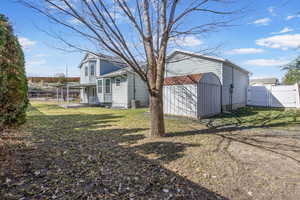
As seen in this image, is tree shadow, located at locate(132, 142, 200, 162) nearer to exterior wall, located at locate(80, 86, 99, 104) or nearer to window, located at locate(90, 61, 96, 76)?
exterior wall, located at locate(80, 86, 99, 104)

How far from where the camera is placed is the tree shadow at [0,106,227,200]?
2.44 m

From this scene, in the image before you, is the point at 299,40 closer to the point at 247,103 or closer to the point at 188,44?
the point at 247,103

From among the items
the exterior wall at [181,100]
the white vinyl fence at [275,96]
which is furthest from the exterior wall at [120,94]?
the white vinyl fence at [275,96]

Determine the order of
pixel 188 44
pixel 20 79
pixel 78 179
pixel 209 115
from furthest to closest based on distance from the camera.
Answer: pixel 209 115
pixel 188 44
pixel 20 79
pixel 78 179

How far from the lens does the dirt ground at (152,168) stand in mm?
2482

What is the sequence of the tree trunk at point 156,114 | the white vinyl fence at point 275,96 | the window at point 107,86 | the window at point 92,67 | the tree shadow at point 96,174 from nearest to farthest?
the tree shadow at point 96,174 → the tree trunk at point 156,114 → the white vinyl fence at point 275,96 → the window at point 107,86 → the window at point 92,67

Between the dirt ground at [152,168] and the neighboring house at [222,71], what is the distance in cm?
715

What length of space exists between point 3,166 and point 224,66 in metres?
12.4

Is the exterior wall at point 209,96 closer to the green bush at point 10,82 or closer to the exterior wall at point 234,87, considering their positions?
the exterior wall at point 234,87

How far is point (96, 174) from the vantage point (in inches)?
118

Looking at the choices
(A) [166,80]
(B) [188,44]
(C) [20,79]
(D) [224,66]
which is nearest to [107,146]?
(C) [20,79]

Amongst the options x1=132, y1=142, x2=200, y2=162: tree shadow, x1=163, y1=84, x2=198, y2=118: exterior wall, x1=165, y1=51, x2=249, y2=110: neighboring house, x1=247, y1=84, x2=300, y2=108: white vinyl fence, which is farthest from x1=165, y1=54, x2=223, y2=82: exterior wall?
x1=132, y1=142, x2=200, y2=162: tree shadow

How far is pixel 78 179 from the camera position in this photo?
111 inches

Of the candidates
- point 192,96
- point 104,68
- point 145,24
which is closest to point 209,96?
point 192,96
